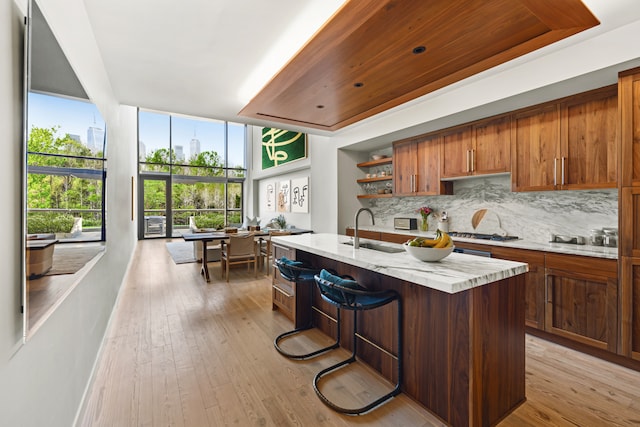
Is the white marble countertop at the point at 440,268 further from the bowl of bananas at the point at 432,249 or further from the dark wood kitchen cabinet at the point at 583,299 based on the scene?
the dark wood kitchen cabinet at the point at 583,299

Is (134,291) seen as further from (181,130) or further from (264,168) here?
(181,130)

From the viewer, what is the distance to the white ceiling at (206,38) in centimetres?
199

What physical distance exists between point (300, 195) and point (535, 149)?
515 cm

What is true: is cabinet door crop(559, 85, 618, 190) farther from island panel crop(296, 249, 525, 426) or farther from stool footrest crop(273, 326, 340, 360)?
stool footrest crop(273, 326, 340, 360)

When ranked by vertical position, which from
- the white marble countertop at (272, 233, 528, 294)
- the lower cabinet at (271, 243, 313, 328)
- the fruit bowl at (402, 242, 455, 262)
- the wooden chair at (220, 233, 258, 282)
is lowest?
the lower cabinet at (271, 243, 313, 328)

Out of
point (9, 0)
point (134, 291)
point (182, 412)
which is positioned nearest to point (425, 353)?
point (182, 412)

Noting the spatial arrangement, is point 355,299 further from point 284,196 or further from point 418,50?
point 284,196

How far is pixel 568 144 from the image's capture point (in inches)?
110

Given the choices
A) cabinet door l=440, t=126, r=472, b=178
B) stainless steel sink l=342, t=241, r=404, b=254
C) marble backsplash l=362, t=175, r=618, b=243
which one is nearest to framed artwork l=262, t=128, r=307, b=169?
marble backsplash l=362, t=175, r=618, b=243

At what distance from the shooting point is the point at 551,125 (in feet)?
9.48

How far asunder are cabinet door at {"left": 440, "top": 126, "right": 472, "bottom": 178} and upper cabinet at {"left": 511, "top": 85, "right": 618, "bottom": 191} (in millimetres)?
526

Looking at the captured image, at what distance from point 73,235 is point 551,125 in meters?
3.93

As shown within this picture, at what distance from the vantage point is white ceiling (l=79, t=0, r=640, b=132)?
1988mm

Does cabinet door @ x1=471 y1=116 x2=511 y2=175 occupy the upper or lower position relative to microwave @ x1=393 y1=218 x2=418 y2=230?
upper
